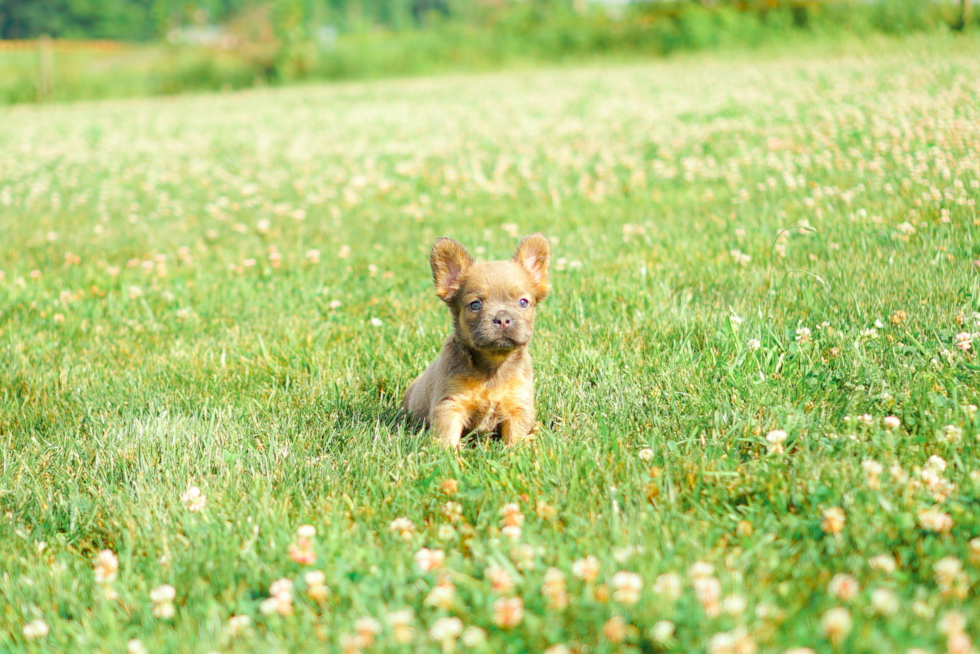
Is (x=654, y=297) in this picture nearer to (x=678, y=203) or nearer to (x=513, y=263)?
(x=513, y=263)

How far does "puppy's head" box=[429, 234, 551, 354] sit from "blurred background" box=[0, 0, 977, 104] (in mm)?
23148

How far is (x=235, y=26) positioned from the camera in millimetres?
33281

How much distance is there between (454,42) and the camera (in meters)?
31.7

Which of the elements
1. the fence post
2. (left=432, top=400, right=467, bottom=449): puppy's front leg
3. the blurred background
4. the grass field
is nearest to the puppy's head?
(left=432, top=400, right=467, bottom=449): puppy's front leg

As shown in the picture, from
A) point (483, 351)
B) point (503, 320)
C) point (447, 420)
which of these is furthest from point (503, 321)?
point (447, 420)

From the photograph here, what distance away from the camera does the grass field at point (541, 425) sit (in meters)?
2.27

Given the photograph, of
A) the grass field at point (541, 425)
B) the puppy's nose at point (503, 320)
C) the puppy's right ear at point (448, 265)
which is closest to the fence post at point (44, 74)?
the grass field at point (541, 425)

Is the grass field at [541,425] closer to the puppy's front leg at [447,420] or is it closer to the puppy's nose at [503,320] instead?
the puppy's front leg at [447,420]

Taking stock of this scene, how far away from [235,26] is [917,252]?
110 feet

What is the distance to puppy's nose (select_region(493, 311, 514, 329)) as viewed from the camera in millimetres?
3510

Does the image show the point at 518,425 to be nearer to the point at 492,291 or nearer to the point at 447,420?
the point at 447,420

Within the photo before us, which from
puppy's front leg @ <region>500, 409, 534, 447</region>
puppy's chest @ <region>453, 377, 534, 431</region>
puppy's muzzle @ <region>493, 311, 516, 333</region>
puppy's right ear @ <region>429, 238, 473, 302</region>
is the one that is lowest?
puppy's front leg @ <region>500, 409, 534, 447</region>

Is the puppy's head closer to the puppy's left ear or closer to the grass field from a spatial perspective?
the puppy's left ear

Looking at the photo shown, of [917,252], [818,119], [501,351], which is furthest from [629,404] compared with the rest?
[818,119]
